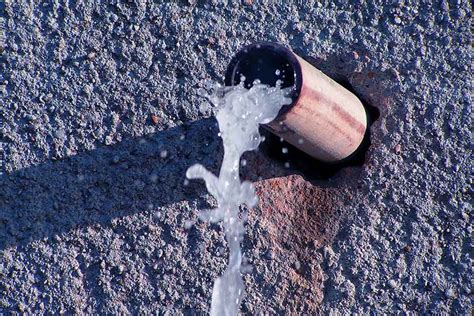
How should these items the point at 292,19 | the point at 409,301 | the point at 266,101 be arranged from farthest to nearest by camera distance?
the point at 292,19
the point at 409,301
the point at 266,101

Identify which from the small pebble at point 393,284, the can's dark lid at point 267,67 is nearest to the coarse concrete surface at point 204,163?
the small pebble at point 393,284

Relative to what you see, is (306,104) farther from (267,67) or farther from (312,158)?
(312,158)

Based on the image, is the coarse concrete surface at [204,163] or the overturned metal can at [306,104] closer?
the overturned metal can at [306,104]

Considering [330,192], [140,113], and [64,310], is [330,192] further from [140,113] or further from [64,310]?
[64,310]

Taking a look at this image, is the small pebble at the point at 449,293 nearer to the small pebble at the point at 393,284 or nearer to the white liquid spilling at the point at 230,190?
the small pebble at the point at 393,284

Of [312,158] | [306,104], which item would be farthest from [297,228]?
[306,104]

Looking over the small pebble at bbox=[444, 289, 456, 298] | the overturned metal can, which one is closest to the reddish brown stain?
the overturned metal can

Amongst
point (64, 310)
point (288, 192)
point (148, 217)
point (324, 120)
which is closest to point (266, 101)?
point (324, 120)
